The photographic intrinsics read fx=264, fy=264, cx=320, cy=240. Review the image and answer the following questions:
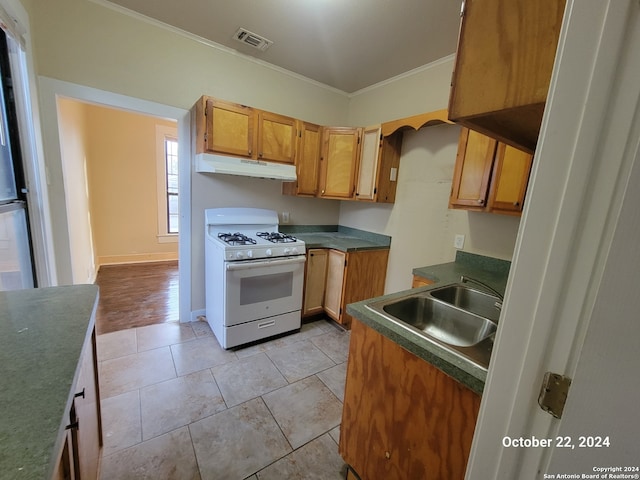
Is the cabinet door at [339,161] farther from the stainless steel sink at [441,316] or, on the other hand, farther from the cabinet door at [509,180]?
the stainless steel sink at [441,316]

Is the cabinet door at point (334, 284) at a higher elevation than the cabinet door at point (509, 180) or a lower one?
lower

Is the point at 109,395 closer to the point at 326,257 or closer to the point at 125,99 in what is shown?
the point at 326,257

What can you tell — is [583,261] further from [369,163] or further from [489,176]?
[369,163]

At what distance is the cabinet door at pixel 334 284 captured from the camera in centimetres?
272

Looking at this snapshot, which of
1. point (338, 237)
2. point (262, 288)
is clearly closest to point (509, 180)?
point (338, 237)

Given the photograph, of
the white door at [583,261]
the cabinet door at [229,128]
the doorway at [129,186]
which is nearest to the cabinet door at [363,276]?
the cabinet door at [229,128]

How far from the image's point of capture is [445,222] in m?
2.43

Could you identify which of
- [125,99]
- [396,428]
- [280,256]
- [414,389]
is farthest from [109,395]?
[125,99]

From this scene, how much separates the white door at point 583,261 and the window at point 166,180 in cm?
546

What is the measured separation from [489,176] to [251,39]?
225 centimetres

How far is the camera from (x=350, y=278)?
8.87 feet

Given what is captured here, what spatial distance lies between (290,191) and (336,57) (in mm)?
1358

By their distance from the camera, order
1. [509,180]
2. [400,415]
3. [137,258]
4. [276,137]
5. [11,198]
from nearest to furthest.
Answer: [400,415] < [11,198] < [509,180] < [276,137] < [137,258]

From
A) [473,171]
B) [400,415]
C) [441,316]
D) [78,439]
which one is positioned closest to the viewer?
[78,439]
